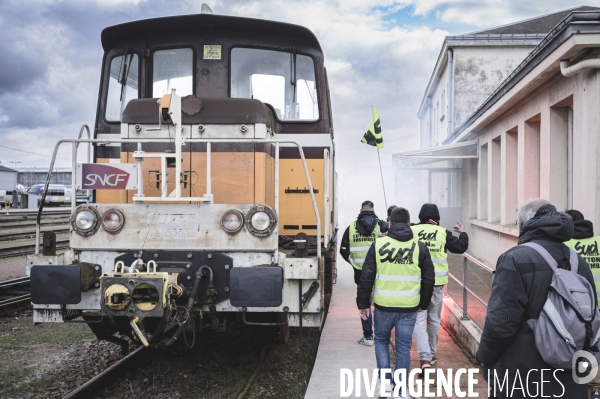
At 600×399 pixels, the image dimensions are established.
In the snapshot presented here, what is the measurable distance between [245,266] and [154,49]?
3.24 metres

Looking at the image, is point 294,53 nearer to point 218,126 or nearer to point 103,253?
point 218,126

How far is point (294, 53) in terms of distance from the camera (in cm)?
647

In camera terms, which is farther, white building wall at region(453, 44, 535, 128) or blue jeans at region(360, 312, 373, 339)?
white building wall at region(453, 44, 535, 128)

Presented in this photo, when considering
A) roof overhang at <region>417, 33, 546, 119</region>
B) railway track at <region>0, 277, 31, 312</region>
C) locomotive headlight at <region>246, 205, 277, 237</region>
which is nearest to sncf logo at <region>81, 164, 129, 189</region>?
locomotive headlight at <region>246, 205, 277, 237</region>

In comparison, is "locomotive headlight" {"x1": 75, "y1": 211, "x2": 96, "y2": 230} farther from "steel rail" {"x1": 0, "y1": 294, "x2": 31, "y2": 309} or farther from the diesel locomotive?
"steel rail" {"x1": 0, "y1": 294, "x2": 31, "y2": 309}

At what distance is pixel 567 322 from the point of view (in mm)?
2771

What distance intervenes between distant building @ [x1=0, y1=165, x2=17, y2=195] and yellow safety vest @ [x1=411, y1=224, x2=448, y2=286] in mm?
66309

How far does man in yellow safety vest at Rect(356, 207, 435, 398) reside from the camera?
15.3 ft

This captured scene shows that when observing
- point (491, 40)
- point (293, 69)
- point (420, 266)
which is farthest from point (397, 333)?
point (491, 40)

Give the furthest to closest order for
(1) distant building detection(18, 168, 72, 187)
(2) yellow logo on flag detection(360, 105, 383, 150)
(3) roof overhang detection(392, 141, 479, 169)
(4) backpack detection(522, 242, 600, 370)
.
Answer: (1) distant building detection(18, 168, 72, 187) → (3) roof overhang detection(392, 141, 479, 169) → (2) yellow logo on flag detection(360, 105, 383, 150) → (4) backpack detection(522, 242, 600, 370)

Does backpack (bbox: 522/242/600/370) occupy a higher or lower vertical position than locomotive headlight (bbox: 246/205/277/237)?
lower

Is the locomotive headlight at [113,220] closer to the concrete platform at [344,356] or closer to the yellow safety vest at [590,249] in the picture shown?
the concrete platform at [344,356]

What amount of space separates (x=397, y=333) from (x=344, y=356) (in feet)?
4.28

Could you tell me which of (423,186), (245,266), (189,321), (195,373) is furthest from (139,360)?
(423,186)
